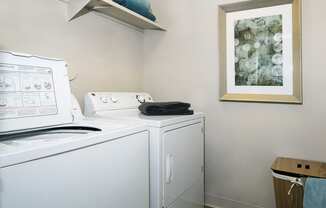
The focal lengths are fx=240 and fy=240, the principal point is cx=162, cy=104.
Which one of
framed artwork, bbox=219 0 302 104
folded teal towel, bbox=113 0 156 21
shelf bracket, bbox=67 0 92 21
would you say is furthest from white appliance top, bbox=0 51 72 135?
framed artwork, bbox=219 0 302 104

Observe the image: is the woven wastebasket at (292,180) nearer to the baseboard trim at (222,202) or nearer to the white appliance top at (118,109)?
the baseboard trim at (222,202)

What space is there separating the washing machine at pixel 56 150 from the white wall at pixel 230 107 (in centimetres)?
97

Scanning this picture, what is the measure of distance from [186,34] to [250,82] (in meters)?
0.76

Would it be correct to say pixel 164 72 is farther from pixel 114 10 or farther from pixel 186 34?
pixel 114 10

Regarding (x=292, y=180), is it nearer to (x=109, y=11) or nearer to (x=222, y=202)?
(x=222, y=202)

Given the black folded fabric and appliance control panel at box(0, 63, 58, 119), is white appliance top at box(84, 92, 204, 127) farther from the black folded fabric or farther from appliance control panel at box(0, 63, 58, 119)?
appliance control panel at box(0, 63, 58, 119)

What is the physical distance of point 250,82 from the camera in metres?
2.03

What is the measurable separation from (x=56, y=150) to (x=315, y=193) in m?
1.39

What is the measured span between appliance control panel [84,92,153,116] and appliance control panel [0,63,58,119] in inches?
18.6

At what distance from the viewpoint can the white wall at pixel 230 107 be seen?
1.81 meters

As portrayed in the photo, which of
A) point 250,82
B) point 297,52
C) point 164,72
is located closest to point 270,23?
point 297,52

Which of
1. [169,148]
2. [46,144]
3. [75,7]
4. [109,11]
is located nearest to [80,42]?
[75,7]

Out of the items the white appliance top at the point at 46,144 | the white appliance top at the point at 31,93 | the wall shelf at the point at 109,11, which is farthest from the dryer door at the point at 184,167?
the wall shelf at the point at 109,11

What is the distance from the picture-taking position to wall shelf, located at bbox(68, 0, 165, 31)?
5.57 feet
